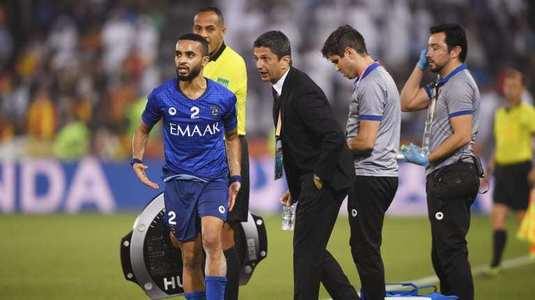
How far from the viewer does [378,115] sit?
768 cm

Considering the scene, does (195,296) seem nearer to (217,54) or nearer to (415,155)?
(217,54)

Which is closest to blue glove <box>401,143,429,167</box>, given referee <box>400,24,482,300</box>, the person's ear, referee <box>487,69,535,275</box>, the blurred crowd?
referee <box>400,24,482,300</box>

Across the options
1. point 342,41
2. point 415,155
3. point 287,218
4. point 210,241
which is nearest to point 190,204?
point 210,241

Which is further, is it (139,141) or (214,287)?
(139,141)

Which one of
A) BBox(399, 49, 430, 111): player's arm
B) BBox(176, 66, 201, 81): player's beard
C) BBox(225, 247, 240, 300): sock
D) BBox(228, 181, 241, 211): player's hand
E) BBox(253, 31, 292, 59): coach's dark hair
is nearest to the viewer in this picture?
BBox(253, 31, 292, 59): coach's dark hair

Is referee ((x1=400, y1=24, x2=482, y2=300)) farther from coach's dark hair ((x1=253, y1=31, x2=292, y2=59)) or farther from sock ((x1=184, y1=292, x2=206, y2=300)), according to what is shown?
sock ((x1=184, y1=292, x2=206, y2=300))

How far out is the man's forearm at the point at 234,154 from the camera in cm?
804

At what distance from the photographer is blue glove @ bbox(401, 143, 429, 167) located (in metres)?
8.38

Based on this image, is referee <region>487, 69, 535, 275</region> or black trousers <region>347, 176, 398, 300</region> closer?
black trousers <region>347, 176, 398, 300</region>

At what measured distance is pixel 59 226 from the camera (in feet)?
57.0

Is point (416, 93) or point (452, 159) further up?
point (416, 93)

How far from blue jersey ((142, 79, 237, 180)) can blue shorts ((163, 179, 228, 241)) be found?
0.08 metres

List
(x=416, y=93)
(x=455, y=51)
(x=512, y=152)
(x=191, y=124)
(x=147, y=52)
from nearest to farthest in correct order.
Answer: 1. (x=191, y=124)
2. (x=455, y=51)
3. (x=416, y=93)
4. (x=512, y=152)
5. (x=147, y=52)

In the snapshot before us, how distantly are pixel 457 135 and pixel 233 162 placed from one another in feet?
5.36
